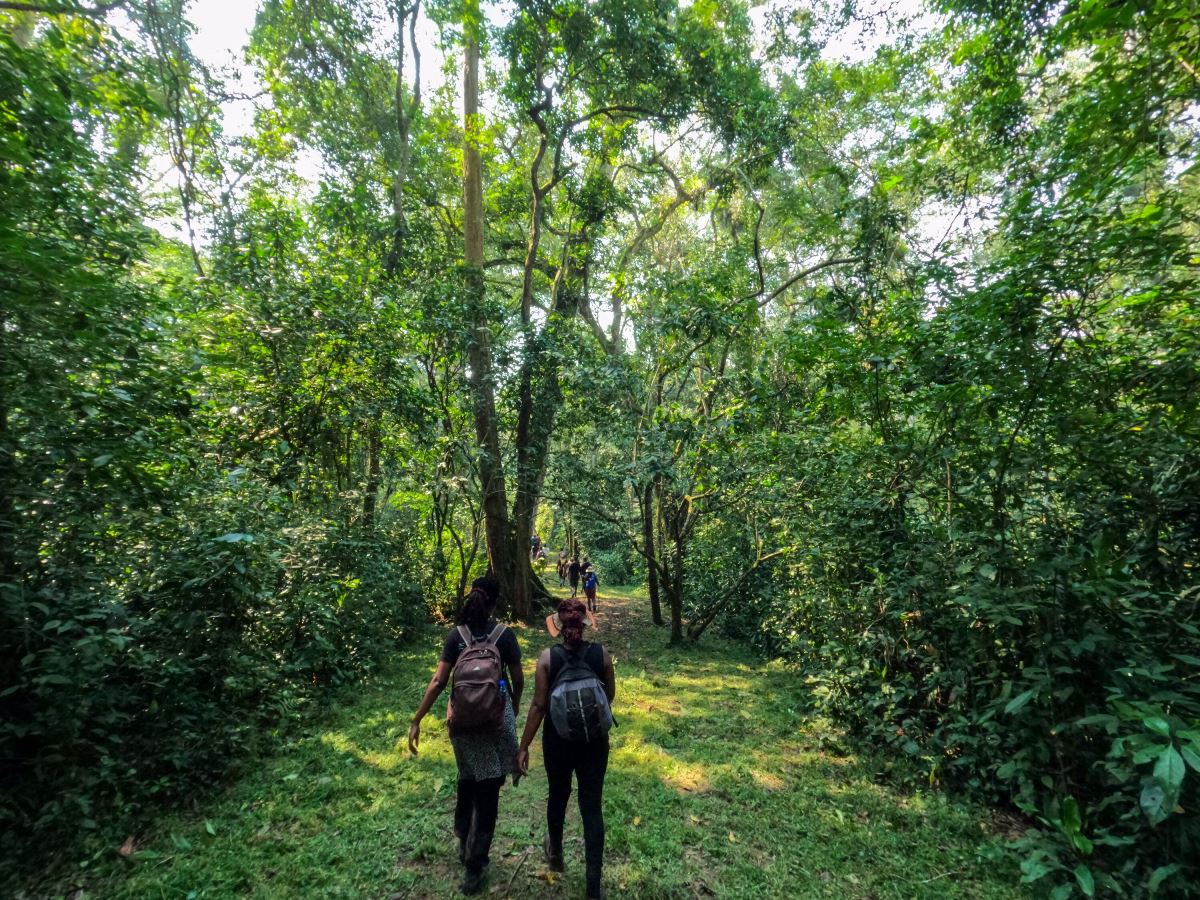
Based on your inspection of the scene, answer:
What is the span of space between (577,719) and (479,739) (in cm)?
64

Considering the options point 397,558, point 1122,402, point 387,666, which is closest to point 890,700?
point 1122,402

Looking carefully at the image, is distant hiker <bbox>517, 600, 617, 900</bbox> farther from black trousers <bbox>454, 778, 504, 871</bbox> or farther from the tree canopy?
the tree canopy

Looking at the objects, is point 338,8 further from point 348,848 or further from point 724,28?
point 348,848

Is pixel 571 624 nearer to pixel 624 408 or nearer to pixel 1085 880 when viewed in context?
pixel 1085 880

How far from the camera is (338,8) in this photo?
7891 mm

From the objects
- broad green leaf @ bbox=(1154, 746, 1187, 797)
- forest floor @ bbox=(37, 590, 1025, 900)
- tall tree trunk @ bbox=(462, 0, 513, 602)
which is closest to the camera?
broad green leaf @ bbox=(1154, 746, 1187, 797)

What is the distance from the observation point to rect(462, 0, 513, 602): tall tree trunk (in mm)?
9414

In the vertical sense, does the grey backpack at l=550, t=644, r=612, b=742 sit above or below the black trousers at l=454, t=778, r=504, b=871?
above

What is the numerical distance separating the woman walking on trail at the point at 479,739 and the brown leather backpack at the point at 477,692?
0.6 inches

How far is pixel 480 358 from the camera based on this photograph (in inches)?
383

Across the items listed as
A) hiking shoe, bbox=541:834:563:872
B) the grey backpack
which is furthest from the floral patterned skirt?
hiking shoe, bbox=541:834:563:872

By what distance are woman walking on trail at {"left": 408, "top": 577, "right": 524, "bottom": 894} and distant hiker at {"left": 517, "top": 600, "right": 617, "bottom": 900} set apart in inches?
5.9

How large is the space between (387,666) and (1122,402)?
8416mm

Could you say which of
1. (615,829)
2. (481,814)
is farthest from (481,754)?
(615,829)
